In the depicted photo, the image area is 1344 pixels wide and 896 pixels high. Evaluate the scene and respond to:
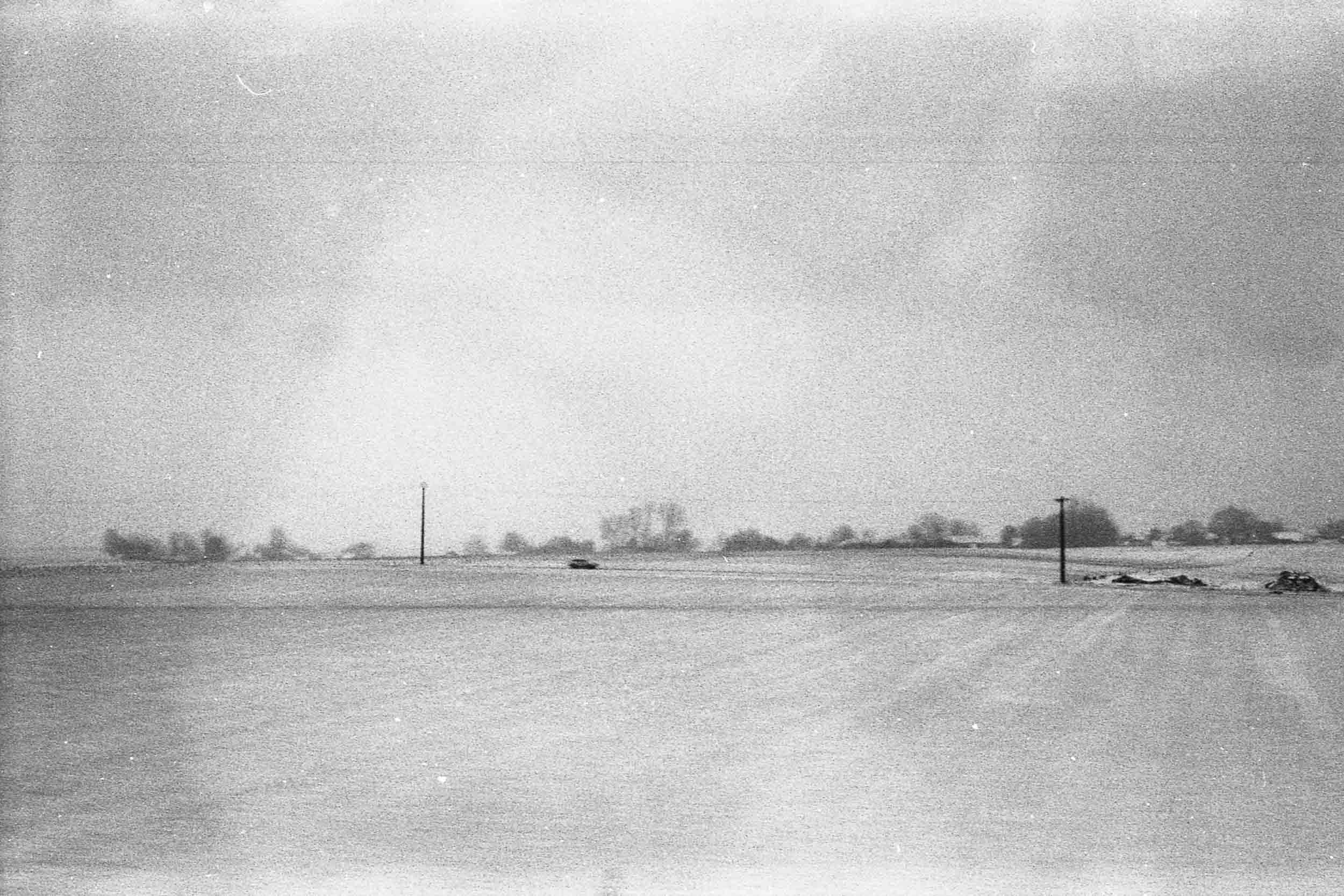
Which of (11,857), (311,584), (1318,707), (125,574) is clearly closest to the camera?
(11,857)

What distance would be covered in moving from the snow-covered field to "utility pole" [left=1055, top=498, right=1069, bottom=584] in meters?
26.8

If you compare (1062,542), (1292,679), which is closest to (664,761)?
(1292,679)

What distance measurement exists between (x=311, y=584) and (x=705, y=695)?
88.7ft

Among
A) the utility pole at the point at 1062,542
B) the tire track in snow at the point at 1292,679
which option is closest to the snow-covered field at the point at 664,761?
the tire track in snow at the point at 1292,679

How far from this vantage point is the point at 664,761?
8.47 metres

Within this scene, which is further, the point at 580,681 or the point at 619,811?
the point at 580,681

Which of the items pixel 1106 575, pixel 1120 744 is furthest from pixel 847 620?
pixel 1106 575

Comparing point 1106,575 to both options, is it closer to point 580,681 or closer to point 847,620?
point 847,620

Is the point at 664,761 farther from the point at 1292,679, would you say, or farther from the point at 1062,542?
the point at 1062,542

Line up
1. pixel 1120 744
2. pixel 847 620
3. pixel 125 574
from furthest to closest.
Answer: pixel 125 574, pixel 847 620, pixel 1120 744

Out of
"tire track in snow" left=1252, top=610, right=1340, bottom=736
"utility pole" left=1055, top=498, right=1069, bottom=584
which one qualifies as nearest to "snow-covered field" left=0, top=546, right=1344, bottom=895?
"tire track in snow" left=1252, top=610, right=1340, bottom=736

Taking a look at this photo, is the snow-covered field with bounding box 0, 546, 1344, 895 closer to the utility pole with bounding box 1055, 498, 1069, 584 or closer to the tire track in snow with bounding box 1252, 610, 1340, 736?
the tire track in snow with bounding box 1252, 610, 1340, 736

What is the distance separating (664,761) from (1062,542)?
45.9 m

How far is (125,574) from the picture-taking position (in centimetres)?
4091
